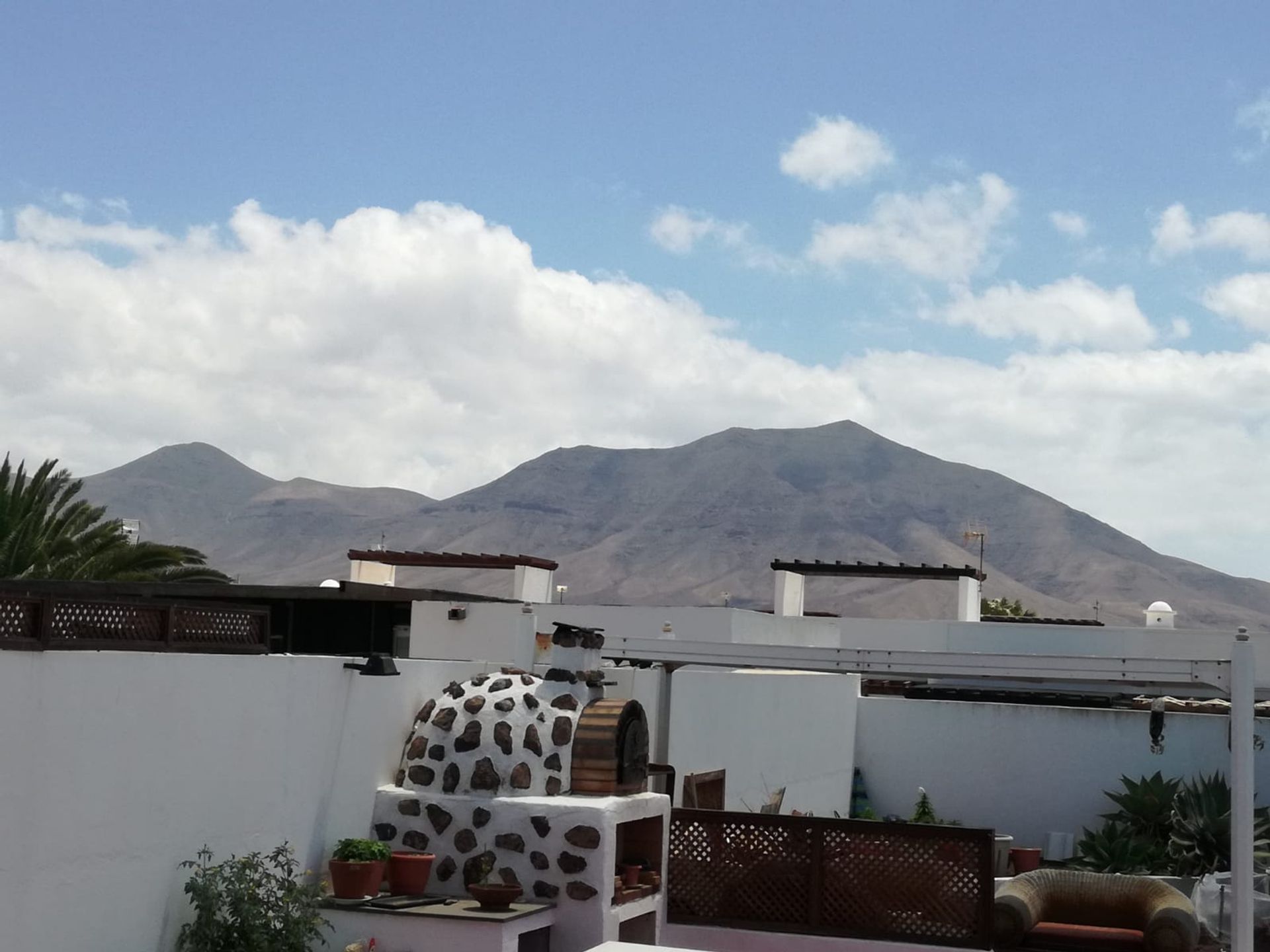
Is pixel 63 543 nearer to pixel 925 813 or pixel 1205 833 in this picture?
pixel 925 813

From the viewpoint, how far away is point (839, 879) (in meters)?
13.0

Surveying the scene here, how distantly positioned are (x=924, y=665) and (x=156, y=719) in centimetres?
694

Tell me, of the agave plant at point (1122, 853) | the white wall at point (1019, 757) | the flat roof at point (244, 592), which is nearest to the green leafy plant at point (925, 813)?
the white wall at point (1019, 757)

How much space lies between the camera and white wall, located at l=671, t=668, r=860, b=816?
18.0 metres

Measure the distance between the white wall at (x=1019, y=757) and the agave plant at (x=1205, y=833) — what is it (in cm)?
250

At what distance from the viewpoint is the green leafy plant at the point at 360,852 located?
430 inches

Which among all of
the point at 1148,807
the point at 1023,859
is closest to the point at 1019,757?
the point at 1148,807

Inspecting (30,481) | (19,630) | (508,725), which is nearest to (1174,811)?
(508,725)

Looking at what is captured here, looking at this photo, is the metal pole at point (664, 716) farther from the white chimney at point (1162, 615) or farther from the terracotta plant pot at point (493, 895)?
the white chimney at point (1162, 615)

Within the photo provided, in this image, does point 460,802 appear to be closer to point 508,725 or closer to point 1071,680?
point 508,725

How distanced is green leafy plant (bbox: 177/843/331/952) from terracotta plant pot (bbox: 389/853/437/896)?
1290 millimetres

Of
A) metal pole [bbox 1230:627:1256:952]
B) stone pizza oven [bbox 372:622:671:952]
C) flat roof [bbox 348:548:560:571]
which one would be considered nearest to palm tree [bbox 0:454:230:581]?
flat roof [bbox 348:548:560:571]

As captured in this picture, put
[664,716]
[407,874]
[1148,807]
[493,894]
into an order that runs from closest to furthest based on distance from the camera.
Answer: [493,894]
[407,874]
[664,716]
[1148,807]

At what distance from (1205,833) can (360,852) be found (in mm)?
10578
